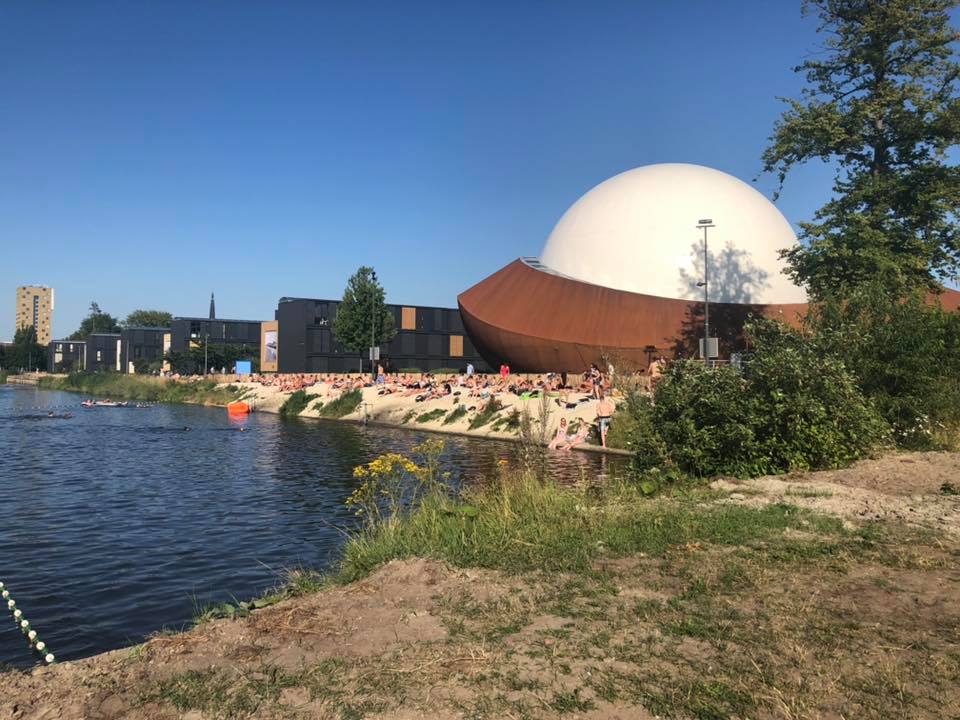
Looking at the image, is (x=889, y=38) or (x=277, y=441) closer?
(x=889, y=38)

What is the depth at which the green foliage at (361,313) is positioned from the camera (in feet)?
197

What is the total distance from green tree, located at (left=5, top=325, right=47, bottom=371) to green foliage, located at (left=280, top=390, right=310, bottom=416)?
12889 cm

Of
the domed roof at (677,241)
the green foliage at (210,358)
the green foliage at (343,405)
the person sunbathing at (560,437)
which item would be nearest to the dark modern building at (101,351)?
the green foliage at (210,358)

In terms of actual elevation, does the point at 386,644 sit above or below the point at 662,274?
below

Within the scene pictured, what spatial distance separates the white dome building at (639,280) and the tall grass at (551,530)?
26.9 m

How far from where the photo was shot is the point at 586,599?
5.68 meters

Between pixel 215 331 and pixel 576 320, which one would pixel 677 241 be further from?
pixel 215 331

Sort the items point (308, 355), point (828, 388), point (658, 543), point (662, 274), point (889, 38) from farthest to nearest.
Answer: point (308, 355)
point (662, 274)
point (889, 38)
point (828, 388)
point (658, 543)

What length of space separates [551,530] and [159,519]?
8429mm

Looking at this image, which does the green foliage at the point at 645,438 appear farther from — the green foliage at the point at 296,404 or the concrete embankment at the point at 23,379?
the concrete embankment at the point at 23,379

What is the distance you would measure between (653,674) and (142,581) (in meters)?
7.33

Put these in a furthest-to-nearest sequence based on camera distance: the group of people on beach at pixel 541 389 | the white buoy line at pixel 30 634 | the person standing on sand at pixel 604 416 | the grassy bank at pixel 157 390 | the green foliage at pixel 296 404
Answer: the grassy bank at pixel 157 390 → the green foliage at pixel 296 404 → the group of people on beach at pixel 541 389 → the person standing on sand at pixel 604 416 → the white buoy line at pixel 30 634

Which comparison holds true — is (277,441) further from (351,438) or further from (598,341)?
(598,341)

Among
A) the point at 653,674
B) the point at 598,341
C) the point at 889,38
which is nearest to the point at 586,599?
the point at 653,674
